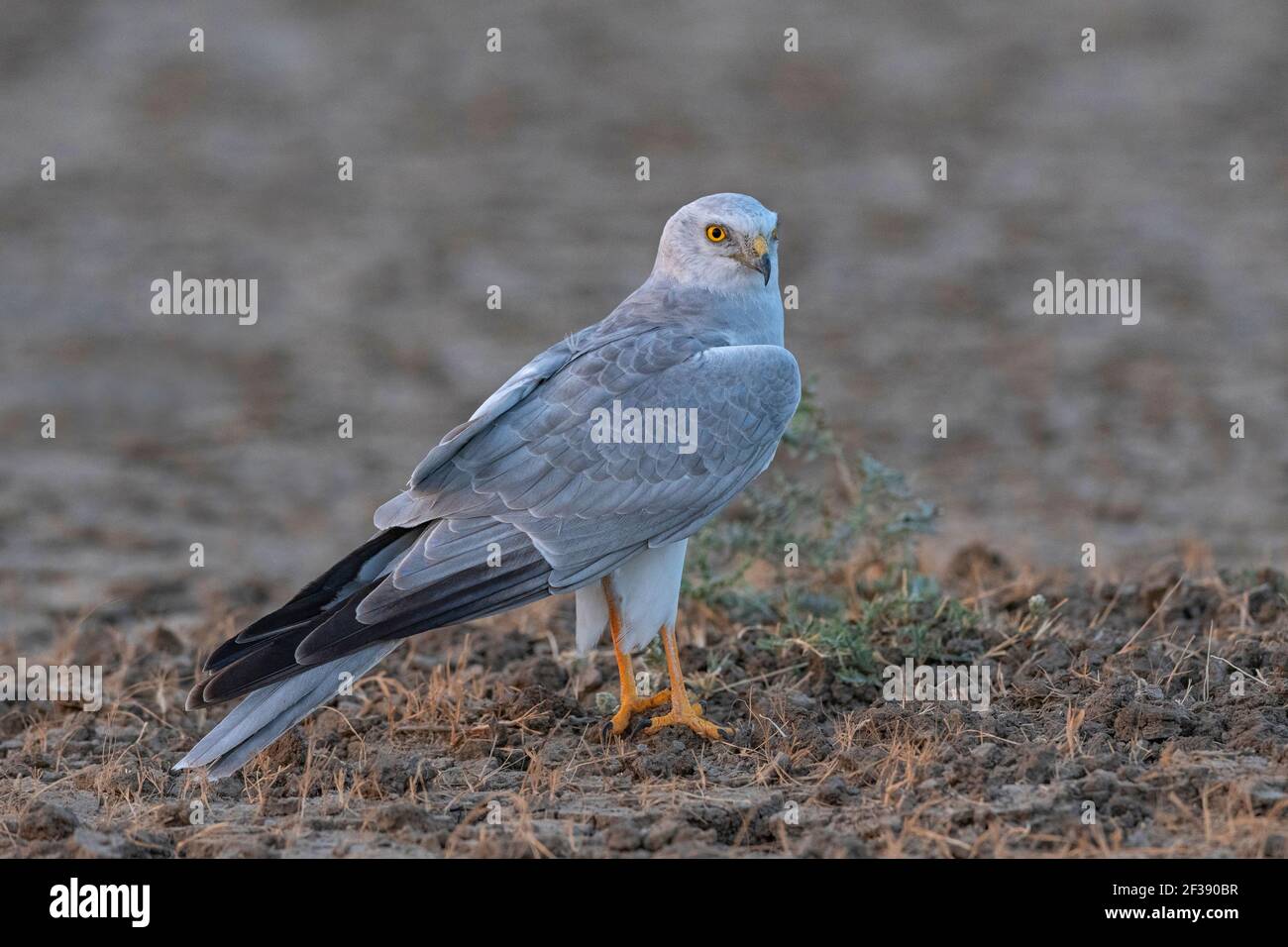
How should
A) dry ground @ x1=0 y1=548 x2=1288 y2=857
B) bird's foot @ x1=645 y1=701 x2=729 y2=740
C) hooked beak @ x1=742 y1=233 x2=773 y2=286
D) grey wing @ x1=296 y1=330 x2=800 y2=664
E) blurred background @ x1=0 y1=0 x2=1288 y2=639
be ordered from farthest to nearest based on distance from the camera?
blurred background @ x1=0 y1=0 x2=1288 y2=639 < hooked beak @ x1=742 y1=233 x2=773 y2=286 < bird's foot @ x1=645 y1=701 x2=729 y2=740 < grey wing @ x1=296 y1=330 x2=800 y2=664 < dry ground @ x1=0 y1=548 x2=1288 y2=857

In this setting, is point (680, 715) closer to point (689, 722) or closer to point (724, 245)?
point (689, 722)

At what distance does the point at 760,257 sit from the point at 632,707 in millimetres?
1744

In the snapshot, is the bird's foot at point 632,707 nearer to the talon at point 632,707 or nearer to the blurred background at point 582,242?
the talon at point 632,707

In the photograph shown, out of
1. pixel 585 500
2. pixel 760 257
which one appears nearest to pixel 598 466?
pixel 585 500

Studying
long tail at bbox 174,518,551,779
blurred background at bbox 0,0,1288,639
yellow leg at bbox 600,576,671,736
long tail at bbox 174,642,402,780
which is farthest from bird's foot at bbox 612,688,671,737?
blurred background at bbox 0,0,1288,639

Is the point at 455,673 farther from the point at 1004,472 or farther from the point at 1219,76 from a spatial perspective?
the point at 1219,76

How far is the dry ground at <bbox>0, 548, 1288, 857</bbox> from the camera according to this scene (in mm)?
4828

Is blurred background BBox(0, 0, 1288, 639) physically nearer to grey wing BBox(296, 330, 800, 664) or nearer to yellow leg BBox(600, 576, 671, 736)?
grey wing BBox(296, 330, 800, 664)

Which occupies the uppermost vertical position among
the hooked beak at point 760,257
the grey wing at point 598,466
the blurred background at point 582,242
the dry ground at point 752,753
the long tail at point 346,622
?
the blurred background at point 582,242

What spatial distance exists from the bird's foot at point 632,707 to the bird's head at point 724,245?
5.16ft

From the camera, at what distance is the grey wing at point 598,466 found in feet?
18.5

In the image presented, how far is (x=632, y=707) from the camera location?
6.05 m

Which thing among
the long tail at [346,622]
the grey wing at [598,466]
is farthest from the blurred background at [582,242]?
the long tail at [346,622]

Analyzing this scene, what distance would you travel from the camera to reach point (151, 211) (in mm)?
15414
